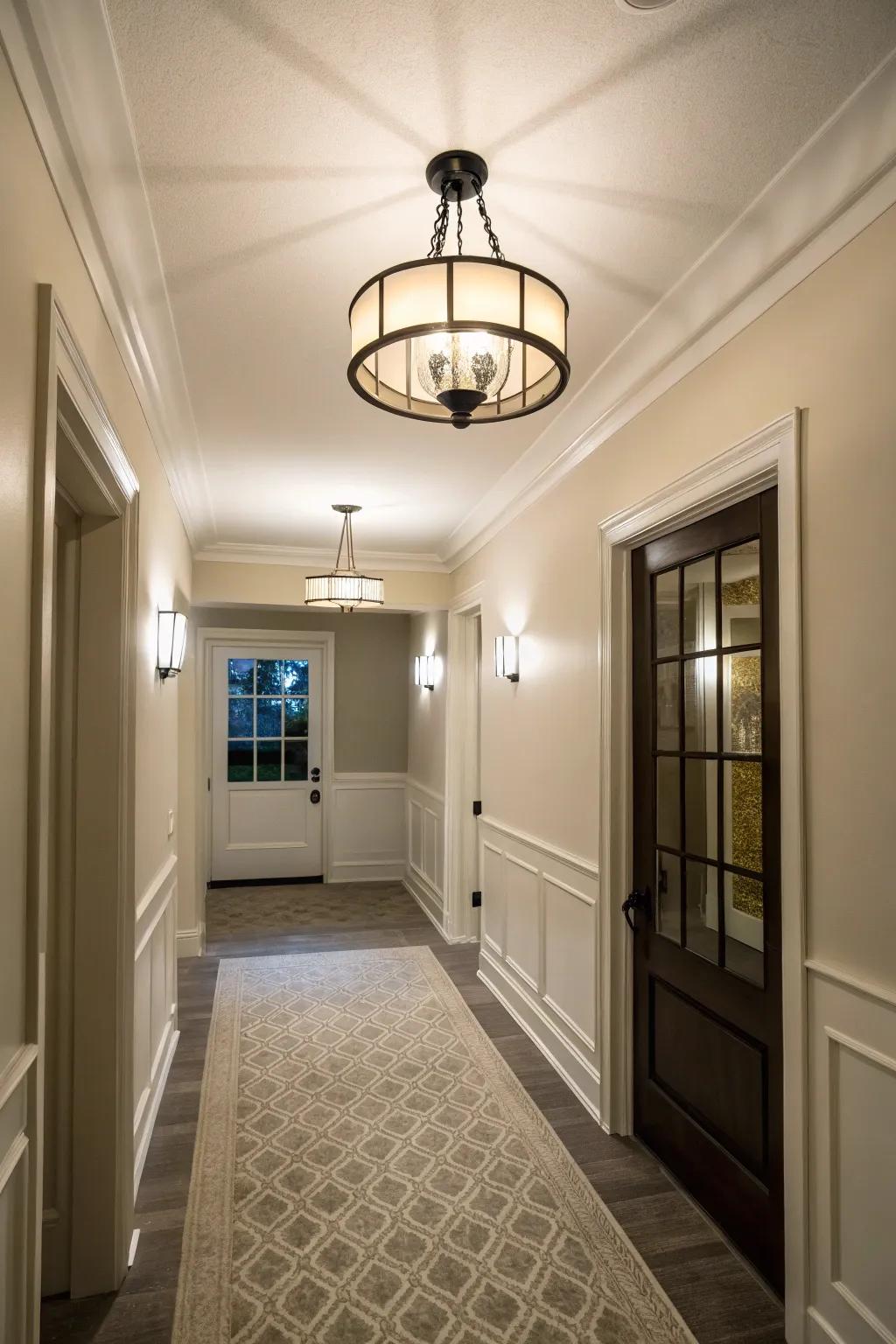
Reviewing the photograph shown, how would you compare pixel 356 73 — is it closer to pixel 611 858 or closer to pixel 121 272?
pixel 121 272

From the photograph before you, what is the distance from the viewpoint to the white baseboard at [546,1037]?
9.95 ft

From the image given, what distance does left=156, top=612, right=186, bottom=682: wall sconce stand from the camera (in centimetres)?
305

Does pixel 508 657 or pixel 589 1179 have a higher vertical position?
pixel 508 657

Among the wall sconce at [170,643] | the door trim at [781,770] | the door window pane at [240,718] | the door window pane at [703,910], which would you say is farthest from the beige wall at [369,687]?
the door window pane at [703,910]

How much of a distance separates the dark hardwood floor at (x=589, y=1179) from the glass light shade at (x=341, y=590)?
2.25 metres

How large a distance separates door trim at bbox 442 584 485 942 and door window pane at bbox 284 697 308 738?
7.47ft

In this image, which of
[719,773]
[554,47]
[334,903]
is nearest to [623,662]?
[719,773]

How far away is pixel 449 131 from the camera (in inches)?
60.9

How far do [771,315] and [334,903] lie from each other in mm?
5493

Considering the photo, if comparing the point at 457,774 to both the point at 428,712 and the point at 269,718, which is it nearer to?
the point at 428,712

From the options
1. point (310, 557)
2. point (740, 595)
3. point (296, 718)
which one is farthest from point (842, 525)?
point (296, 718)

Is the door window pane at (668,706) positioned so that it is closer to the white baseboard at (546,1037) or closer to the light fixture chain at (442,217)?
the white baseboard at (546,1037)

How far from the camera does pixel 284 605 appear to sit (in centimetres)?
545

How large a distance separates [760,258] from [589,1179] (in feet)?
9.06
